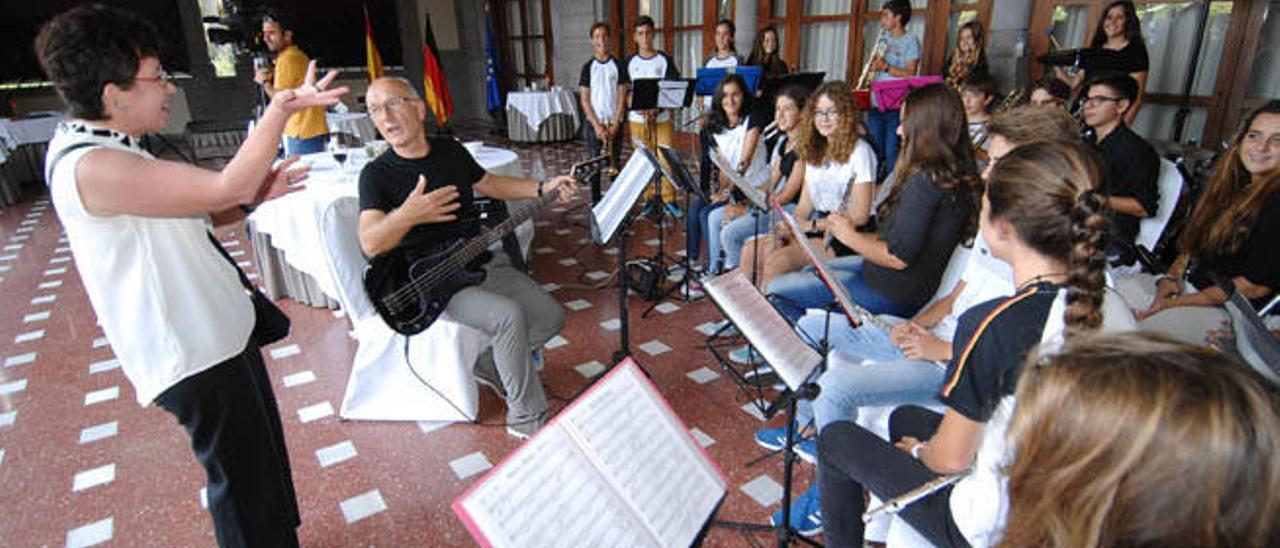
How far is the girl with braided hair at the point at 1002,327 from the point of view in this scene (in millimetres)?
1161

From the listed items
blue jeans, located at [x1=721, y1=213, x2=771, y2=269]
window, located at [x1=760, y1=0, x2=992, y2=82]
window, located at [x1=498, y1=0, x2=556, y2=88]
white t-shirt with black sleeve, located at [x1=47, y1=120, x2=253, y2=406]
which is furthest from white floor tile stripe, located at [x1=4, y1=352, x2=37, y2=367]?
window, located at [x1=498, y1=0, x2=556, y2=88]

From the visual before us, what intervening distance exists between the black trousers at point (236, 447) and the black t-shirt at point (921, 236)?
1982 millimetres

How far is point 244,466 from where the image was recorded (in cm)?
160

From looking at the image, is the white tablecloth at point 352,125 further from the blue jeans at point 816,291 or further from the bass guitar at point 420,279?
the blue jeans at point 816,291

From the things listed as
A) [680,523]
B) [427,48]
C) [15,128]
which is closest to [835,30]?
[427,48]

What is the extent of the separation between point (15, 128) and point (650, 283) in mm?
7679

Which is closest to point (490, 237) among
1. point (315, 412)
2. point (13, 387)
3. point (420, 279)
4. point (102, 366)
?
point (420, 279)

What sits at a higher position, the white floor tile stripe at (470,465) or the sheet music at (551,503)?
the sheet music at (551,503)

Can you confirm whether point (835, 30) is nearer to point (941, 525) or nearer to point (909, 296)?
point (909, 296)

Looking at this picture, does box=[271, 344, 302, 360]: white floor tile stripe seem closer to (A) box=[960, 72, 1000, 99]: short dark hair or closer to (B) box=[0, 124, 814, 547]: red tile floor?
(B) box=[0, 124, 814, 547]: red tile floor

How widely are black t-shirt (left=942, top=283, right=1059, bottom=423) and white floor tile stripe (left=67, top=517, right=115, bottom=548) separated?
8.09ft

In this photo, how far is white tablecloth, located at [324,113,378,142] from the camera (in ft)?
23.7

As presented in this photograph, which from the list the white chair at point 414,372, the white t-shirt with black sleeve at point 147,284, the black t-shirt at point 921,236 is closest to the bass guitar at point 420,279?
the white chair at point 414,372

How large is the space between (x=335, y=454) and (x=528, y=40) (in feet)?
35.0
